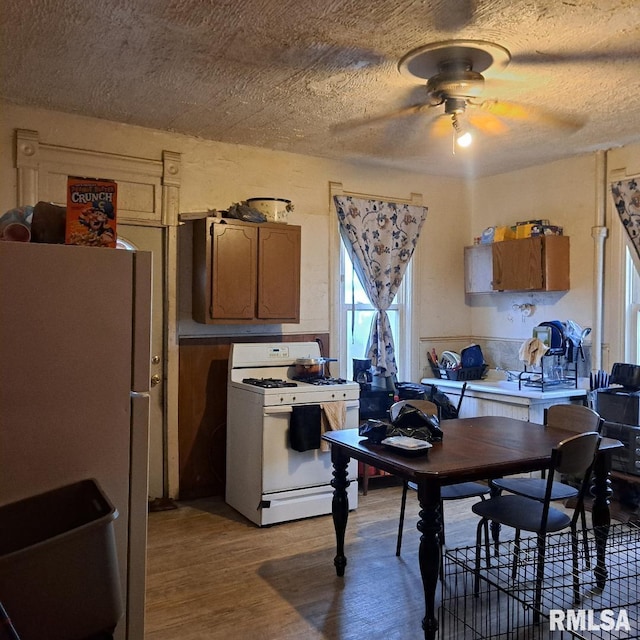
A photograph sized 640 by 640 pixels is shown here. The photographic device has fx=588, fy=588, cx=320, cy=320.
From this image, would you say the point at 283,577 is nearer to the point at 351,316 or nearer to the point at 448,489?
the point at 448,489

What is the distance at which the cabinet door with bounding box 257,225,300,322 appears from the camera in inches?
172

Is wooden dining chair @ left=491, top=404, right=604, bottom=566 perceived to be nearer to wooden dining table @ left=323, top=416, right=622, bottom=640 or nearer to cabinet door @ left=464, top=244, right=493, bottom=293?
wooden dining table @ left=323, top=416, right=622, bottom=640

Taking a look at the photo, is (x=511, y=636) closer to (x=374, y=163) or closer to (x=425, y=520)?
(x=425, y=520)

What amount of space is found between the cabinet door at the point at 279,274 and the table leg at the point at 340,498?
1.55 metres

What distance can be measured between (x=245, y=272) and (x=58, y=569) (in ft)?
10.3

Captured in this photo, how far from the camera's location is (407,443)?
2732 millimetres

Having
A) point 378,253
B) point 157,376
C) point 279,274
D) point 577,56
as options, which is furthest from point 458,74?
point 157,376

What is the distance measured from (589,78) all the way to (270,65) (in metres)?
1.76

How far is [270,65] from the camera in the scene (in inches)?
122

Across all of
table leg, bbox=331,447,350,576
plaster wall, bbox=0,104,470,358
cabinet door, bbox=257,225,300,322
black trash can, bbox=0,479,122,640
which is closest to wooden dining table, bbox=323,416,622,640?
table leg, bbox=331,447,350,576

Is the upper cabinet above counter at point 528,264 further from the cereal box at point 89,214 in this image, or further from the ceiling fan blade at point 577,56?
the cereal box at point 89,214

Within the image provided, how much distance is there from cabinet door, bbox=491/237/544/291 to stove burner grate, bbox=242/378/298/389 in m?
2.18

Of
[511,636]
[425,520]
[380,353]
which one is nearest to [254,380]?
[380,353]

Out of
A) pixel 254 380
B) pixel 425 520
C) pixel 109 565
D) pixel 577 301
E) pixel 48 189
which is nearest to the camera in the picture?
pixel 109 565
